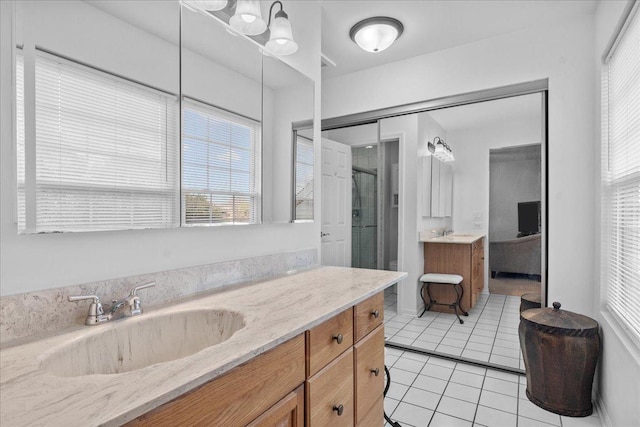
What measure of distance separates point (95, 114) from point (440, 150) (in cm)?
273

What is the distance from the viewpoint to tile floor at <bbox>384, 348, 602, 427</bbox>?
1939 mm

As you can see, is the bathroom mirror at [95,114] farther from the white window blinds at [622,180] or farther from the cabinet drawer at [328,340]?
the white window blinds at [622,180]

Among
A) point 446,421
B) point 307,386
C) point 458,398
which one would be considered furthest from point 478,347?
point 307,386

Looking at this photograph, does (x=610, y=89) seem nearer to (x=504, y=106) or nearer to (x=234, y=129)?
(x=504, y=106)

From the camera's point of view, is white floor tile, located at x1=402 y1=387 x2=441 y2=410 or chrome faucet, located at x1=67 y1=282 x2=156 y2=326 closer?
chrome faucet, located at x1=67 y1=282 x2=156 y2=326

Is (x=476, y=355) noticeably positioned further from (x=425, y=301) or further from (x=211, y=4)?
(x=211, y=4)

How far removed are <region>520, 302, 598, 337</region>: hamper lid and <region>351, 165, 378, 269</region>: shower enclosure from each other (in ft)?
4.84

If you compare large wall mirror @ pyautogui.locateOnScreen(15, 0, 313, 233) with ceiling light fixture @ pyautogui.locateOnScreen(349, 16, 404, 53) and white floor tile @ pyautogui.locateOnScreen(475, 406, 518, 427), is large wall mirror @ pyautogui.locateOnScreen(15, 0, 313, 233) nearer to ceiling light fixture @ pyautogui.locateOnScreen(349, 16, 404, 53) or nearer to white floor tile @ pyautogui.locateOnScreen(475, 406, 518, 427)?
ceiling light fixture @ pyautogui.locateOnScreen(349, 16, 404, 53)

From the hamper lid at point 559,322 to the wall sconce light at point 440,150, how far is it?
1.43 m

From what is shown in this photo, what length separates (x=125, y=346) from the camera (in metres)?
1.02

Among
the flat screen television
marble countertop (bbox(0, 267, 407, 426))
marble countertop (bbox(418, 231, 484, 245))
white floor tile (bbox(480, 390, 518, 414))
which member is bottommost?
white floor tile (bbox(480, 390, 518, 414))

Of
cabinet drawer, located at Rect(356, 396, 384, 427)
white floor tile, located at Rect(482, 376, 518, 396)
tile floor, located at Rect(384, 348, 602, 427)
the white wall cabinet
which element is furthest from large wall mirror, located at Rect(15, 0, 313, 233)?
white floor tile, located at Rect(482, 376, 518, 396)

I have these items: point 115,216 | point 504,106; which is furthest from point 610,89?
point 115,216

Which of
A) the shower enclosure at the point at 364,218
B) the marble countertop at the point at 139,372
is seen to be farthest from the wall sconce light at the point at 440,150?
the marble countertop at the point at 139,372
